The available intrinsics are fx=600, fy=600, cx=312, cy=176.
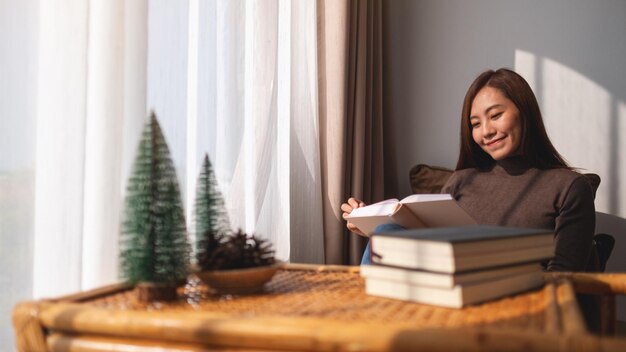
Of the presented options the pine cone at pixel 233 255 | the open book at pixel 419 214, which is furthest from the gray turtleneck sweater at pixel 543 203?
the pine cone at pixel 233 255

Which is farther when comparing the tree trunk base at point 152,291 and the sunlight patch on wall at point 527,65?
the sunlight patch on wall at point 527,65

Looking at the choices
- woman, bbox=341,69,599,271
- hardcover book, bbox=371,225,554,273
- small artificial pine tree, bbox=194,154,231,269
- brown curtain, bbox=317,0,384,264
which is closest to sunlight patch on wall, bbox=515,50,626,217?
brown curtain, bbox=317,0,384,264

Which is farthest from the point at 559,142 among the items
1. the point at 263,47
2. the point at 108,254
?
the point at 108,254

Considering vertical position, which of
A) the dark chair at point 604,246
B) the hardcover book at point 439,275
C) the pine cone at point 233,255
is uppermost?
the pine cone at point 233,255

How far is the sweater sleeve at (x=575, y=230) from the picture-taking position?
131 cm

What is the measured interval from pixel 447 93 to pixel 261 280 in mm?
2004

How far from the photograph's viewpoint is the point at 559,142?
2.42 m

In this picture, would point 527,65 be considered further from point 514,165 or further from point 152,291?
point 152,291

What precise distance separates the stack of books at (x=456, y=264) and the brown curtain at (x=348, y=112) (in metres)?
1.44

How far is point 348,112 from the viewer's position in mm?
2322

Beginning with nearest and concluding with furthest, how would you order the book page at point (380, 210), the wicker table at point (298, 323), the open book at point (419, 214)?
the wicker table at point (298, 323) < the open book at point (419, 214) < the book page at point (380, 210)

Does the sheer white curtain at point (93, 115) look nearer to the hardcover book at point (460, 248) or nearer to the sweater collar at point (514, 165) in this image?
the hardcover book at point (460, 248)

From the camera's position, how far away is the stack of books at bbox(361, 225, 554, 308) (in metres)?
0.69

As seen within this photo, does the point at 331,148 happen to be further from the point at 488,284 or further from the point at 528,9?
the point at 488,284
